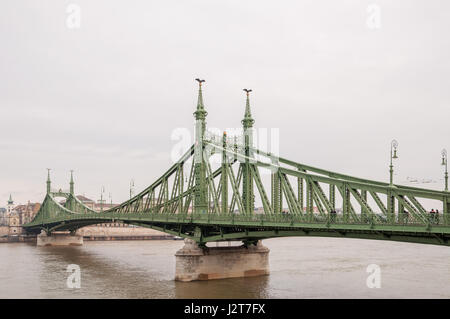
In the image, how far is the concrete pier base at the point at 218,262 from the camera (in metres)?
50.6

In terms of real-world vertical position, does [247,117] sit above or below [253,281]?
above

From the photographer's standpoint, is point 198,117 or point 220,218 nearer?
point 220,218

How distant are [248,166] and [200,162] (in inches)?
289

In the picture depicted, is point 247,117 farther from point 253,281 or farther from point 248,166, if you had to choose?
point 253,281

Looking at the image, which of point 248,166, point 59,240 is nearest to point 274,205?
point 248,166

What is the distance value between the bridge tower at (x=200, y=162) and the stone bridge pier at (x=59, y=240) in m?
72.5

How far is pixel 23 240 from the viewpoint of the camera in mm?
138625

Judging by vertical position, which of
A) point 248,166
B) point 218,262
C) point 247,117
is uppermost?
point 247,117

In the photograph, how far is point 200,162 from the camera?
56750 mm

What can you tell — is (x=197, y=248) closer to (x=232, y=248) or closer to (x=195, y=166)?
(x=232, y=248)

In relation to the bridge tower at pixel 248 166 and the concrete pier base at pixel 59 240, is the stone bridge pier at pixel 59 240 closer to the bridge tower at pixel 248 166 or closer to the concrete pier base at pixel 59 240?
the concrete pier base at pixel 59 240

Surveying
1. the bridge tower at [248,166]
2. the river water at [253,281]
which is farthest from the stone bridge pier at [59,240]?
the bridge tower at [248,166]

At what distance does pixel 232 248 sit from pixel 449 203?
2716 centimetres
